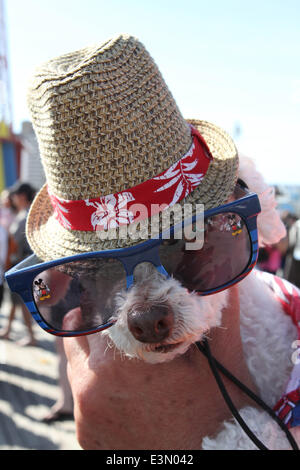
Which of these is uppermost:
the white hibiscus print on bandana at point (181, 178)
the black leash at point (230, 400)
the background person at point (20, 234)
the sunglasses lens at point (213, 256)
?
the white hibiscus print on bandana at point (181, 178)

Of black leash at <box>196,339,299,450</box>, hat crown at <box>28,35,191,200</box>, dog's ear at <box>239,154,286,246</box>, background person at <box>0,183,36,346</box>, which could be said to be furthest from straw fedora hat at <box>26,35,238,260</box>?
background person at <box>0,183,36,346</box>

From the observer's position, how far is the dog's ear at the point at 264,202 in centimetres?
110

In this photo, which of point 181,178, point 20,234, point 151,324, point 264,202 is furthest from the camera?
point 20,234

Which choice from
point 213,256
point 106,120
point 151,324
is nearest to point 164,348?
point 151,324

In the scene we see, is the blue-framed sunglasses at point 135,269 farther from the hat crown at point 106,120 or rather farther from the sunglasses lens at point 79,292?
the hat crown at point 106,120

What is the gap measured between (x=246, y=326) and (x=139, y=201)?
53 cm

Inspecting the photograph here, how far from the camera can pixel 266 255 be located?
3182 millimetres

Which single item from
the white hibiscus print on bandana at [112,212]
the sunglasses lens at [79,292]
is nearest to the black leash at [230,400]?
the sunglasses lens at [79,292]

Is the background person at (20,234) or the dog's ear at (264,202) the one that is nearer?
the dog's ear at (264,202)

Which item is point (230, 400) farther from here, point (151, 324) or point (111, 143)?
point (111, 143)

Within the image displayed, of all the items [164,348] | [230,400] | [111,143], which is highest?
[111,143]

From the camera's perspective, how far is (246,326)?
114 centimetres

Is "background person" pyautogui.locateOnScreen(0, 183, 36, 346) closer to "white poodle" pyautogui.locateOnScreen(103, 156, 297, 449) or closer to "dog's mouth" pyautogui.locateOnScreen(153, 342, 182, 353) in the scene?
"white poodle" pyautogui.locateOnScreen(103, 156, 297, 449)

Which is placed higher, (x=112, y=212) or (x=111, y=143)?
(x=111, y=143)
